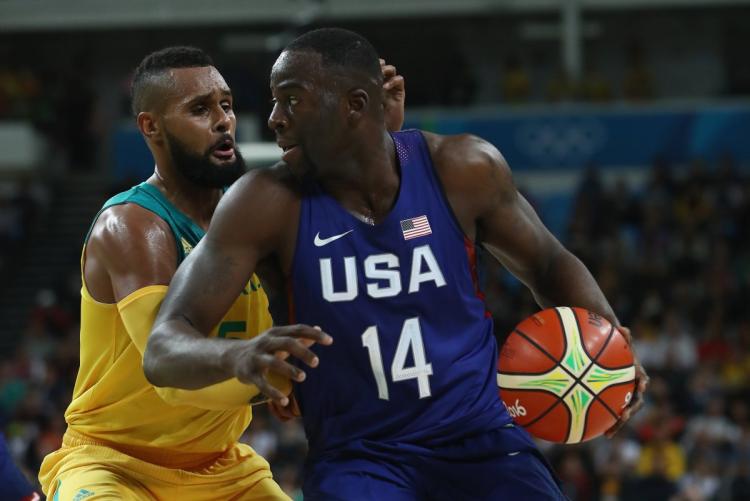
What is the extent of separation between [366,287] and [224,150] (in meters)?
1.10

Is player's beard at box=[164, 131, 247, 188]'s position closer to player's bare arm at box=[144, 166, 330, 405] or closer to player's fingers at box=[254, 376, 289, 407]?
player's bare arm at box=[144, 166, 330, 405]

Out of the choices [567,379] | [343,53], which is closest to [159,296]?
[343,53]

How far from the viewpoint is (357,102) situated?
3.81m

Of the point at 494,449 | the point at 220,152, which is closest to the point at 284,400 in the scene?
the point at 494,449

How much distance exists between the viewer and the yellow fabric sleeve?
11.6ft

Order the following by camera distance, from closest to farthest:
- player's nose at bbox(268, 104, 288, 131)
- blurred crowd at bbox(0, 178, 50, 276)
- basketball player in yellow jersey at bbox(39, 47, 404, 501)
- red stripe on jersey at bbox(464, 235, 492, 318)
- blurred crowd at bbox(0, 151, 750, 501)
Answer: player's nose at bbox(268, 104, 288, 131), red stripe on jersey at bbox(464, 235, 492, 318), basketball player in yellow jersey at bbox(39, 47, 404, 501), blurred crowd at bbox(0, 151, 750, 501), blurred crowd at bbox(0, 178, 50, 276)

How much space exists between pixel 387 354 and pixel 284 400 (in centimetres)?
45

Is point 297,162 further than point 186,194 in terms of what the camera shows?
No

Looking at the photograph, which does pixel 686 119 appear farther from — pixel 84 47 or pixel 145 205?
pixel 145 205

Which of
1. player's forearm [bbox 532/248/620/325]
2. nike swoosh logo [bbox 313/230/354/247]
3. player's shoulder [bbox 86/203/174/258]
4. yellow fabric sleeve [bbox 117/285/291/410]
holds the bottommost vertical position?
player's forearm [bbox 532/248/620/325]

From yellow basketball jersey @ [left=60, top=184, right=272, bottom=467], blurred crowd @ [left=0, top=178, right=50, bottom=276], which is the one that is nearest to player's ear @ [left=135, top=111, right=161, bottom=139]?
yellow basketball jersey @ [left=60, top=184, right=272, bottom=467]

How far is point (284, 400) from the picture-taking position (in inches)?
132

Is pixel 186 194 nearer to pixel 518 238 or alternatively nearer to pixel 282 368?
pixel 518 238

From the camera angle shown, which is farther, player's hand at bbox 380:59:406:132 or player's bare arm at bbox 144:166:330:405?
player's hand at bbox 380:59:406:132
